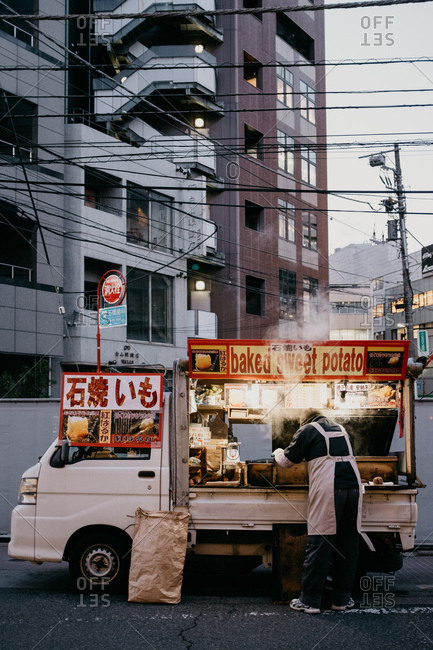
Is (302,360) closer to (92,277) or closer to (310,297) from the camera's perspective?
(92,277)

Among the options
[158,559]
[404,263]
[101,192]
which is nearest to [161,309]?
[101,192]

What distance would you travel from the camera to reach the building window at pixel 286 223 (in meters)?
34.5

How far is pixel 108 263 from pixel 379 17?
55.4 feet

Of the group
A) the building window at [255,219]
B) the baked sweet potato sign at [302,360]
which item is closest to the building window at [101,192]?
the building window at [255,219]

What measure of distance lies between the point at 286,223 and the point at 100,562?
97.1 ft

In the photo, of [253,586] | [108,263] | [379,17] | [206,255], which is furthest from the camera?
[206,255]

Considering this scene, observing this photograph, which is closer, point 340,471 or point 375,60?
point 340,471

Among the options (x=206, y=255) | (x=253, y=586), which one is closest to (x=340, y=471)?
(x=253, y=586)

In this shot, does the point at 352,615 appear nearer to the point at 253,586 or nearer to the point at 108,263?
the point at 253,586

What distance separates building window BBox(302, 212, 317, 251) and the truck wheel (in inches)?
1213

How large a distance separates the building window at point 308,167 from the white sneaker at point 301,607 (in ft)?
105

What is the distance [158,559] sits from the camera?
22.2 feet

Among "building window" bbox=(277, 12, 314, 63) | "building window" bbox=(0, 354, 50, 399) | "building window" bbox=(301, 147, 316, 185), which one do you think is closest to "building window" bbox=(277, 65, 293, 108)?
"building window" bbox=(277, 12, 314, 63)

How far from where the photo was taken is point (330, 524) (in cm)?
655
